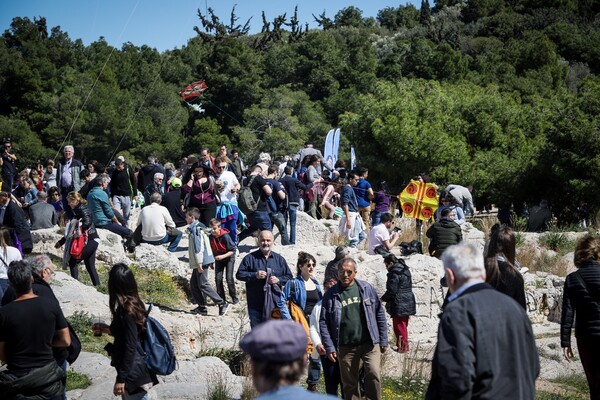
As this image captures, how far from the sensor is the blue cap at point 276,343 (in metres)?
2.98

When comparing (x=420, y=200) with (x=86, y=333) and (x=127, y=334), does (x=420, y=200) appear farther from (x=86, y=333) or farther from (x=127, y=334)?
(x=127, y=334)

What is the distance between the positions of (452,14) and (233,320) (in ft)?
255

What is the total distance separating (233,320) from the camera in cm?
1167

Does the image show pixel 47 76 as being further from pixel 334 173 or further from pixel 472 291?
pixel 472 291

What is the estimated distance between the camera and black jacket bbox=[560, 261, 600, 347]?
6594 mm

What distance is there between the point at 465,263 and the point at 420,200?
12354 mm

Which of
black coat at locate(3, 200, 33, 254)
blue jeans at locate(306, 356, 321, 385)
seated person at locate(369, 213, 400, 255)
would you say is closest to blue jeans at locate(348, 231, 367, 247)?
seated person at locate(369, 213, 400, 255)

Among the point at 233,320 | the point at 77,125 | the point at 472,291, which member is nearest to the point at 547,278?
the point at 233,320

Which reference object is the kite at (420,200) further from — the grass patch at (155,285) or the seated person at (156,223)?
the grass patch at (155,285)

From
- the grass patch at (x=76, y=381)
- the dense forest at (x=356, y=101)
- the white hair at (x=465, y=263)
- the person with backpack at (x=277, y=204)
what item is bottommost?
the grass patch at (x=76, y=381)

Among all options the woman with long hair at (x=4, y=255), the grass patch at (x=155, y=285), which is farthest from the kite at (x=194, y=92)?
the woman with long hair at (x=4, y=255)

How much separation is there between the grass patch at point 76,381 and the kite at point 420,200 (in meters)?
9.64

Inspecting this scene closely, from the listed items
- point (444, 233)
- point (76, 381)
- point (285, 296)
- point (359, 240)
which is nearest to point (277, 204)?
point (359, 240)

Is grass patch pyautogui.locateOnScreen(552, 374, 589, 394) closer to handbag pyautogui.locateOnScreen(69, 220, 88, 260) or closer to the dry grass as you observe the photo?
the dry grass
